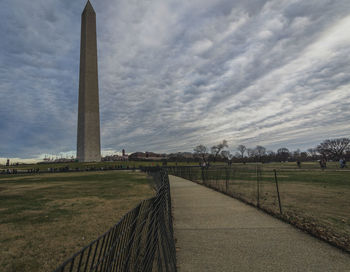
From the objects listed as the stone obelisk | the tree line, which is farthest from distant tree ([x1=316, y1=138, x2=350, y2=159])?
the stone obelisk

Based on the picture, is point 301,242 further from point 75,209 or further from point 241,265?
point 75,209

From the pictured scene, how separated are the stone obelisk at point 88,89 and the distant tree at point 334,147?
9301 centimetres

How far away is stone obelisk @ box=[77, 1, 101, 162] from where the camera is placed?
184ft

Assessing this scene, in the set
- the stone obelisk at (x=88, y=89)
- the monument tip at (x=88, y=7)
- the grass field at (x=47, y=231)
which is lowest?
the grass field at (x=47, y=231)

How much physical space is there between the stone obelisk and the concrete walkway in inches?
2133

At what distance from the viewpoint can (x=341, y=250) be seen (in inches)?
178

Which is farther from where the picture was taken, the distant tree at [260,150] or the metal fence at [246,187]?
the distant tree at [260,150]

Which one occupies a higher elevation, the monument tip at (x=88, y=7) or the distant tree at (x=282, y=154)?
the monument tip at (x=88, y=7)

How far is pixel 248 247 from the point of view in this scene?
15.5 feet

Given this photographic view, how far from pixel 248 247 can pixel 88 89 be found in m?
57.4

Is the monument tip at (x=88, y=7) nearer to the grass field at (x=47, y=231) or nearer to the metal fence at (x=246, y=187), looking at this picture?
the metal fence at (x=246, y=187)

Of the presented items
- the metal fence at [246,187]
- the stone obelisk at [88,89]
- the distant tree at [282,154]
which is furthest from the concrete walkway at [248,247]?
the distant tree at [282,154]

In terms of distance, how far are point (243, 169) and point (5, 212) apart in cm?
957

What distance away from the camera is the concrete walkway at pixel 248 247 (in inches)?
156
